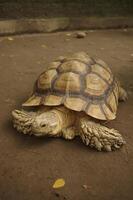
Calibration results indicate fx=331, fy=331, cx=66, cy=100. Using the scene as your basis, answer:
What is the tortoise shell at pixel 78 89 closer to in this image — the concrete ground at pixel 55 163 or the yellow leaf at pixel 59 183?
the concrete ground at pixel 55 163

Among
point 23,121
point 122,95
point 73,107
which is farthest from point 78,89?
point 122,95

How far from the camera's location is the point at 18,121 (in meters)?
3.56

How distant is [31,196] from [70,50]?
435cm

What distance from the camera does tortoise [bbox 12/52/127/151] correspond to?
333 cm

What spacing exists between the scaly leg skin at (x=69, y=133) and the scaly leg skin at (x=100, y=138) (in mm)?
124

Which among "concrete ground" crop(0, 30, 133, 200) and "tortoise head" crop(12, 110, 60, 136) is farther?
"tortoise head" crop(12, 110, 60, 136)

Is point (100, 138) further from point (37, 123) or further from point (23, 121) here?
point (23, 121)

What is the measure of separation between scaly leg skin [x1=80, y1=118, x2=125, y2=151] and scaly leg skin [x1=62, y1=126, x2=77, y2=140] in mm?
124

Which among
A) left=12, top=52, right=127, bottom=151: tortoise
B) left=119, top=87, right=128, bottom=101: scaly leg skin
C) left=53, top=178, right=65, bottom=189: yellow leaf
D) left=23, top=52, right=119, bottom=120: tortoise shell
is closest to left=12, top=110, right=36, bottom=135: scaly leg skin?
left=12, top=52, right=127, bottom=151: tortoise

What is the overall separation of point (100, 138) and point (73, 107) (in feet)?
1.37

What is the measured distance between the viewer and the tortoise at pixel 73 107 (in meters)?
3.33

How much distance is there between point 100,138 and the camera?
3.32m

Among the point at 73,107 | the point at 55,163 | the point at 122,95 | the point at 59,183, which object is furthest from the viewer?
the point at 122,95

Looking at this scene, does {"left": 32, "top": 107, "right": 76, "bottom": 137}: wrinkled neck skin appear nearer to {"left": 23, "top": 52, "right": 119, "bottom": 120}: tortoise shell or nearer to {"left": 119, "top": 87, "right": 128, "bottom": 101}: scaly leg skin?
{"left": 23, "top": 52, "right": 119, "bottom": 120}: tortoise shell
